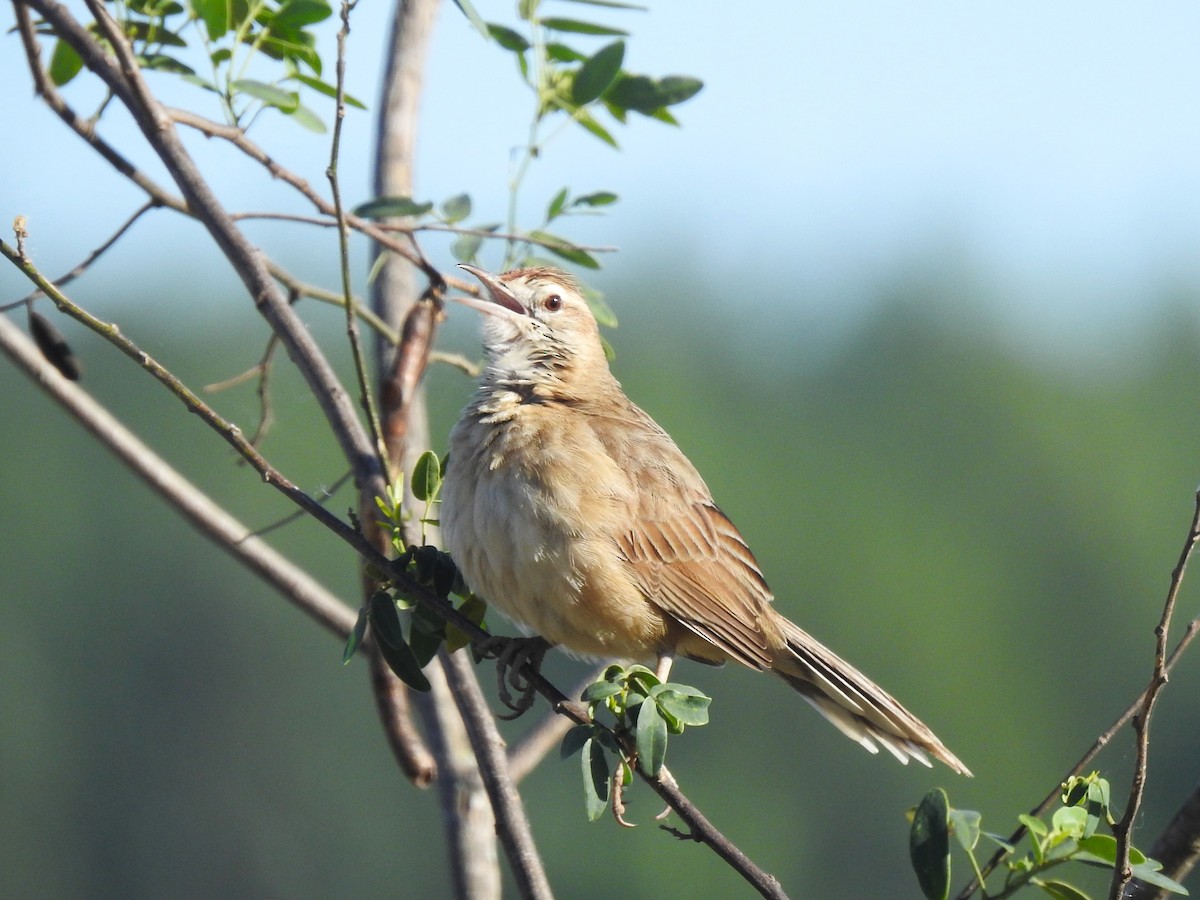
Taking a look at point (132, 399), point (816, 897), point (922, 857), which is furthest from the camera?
point (132, 399)

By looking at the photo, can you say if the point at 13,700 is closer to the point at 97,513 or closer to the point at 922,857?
the point at 97,513

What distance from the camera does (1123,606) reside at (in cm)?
5253

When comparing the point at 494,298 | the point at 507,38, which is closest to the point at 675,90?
the point at 507,38

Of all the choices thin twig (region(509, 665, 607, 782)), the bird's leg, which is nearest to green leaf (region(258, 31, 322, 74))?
thin twig (region(509, 665, 607, 782))

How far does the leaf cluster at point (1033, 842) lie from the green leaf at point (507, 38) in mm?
2598

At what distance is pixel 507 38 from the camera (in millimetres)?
4258

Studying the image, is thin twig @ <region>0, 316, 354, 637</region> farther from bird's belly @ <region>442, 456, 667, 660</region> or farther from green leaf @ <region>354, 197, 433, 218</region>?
green leaf @ <region>354, 197, 433, 218</region>

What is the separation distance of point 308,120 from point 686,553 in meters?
1.81

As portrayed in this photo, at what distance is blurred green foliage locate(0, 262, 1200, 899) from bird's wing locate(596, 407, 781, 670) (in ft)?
Result: 121

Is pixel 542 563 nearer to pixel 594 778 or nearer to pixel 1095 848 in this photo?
pixel 594 778

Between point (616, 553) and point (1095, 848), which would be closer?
point (1095, 848)

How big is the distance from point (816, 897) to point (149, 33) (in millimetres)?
43417

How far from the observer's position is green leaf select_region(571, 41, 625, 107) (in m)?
4.15

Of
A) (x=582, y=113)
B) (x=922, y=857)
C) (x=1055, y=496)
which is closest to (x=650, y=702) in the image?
(x=922, y=857)
